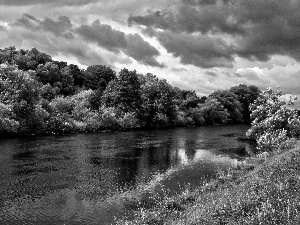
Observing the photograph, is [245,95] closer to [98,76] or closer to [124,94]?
[98,76]

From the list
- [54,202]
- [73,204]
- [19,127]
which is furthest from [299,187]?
[19,127]

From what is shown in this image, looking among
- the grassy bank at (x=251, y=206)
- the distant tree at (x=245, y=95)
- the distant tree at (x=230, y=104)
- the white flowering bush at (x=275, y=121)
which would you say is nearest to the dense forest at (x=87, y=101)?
the distant tree at (x=230, y=104)

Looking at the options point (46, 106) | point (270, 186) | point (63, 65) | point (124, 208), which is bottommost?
point (124, 208)

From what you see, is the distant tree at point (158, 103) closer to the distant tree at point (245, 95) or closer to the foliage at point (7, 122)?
the foliage at point (7, 122)

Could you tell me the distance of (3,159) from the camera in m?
42.8

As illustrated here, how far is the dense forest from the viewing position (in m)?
77.4

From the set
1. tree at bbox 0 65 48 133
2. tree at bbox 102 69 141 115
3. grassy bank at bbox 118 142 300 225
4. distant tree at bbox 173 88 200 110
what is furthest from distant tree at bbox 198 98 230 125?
grassy bank at bbox 118 142 300 225

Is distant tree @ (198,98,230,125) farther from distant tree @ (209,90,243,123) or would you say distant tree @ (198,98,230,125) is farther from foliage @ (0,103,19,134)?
foliage @ (0,103,19,134)

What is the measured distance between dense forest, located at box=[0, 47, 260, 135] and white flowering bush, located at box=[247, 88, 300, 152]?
53028mm

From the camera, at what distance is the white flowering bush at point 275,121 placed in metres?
44.1

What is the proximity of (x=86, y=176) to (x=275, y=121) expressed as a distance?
30.7m

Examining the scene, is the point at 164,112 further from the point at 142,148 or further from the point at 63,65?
the point at 142,148

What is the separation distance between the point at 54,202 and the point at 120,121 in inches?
3015

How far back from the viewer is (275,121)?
4741 cm
